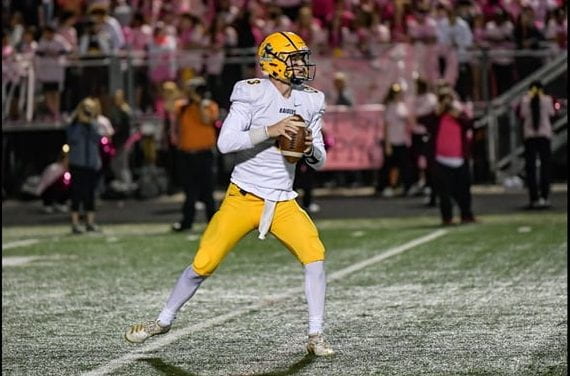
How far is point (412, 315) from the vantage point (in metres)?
10.3

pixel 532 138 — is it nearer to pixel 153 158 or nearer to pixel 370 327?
pixel 153 158

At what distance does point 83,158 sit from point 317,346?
10878mm

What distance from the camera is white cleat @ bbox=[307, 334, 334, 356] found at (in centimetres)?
841

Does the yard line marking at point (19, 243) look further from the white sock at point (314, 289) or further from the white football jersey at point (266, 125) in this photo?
the white sock at point (314, 289)

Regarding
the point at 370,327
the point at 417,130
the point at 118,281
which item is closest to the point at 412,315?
the point at 370,327

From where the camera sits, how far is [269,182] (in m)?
8.61

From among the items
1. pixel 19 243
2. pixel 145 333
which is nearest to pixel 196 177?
pixel 19 243

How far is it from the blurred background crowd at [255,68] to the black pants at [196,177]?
4.55 m

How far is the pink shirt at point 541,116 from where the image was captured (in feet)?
69.4

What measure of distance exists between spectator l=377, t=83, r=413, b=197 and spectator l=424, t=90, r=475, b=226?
4.25 metres

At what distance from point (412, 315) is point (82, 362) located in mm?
2699

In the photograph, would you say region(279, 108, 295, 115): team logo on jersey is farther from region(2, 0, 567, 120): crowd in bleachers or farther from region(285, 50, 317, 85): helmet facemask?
region(2, 0, 567, 120): crowd in bleachers

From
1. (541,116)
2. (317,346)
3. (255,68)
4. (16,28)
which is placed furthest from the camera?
(16,28)

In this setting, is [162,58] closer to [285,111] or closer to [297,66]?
[285,111]
